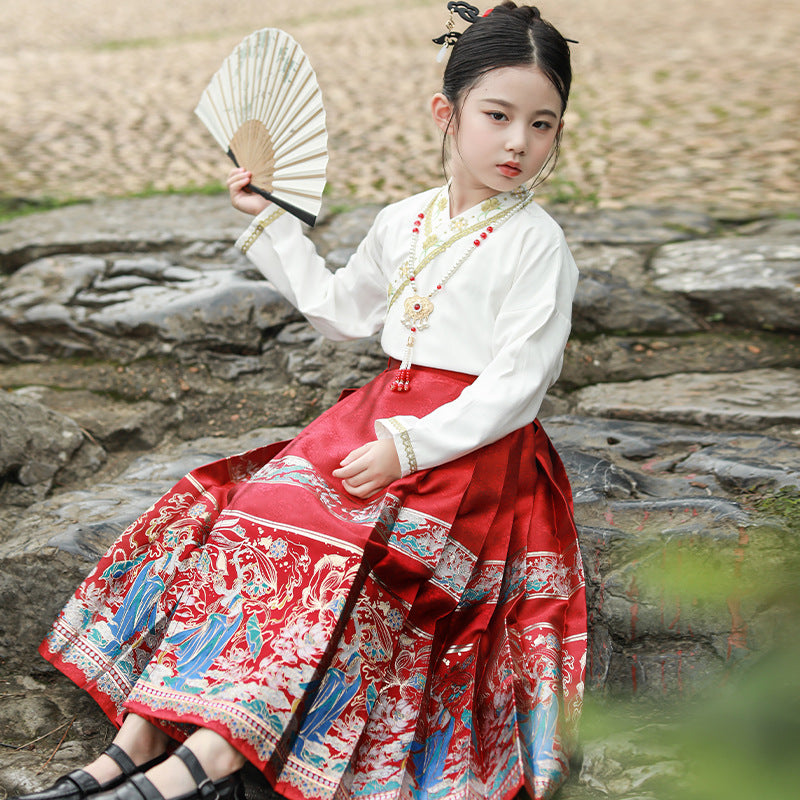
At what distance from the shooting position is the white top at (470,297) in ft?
5.76

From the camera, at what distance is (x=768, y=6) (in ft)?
27.5

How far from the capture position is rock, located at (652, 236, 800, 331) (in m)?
3.00

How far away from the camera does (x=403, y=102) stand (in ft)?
20.6

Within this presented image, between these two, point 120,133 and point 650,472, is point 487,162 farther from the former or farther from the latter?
point 120,133

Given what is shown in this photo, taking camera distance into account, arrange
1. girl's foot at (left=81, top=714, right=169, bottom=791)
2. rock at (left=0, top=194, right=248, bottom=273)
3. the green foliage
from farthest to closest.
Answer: rock at (left=0, top=194, right=248, bottom=273) < girl's foot at (left=81, top=714, right=169, bottom=791) < the green foliage

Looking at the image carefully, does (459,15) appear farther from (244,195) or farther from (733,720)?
(733,720)

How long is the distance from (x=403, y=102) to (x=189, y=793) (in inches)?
219

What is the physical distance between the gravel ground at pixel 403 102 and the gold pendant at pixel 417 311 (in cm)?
122

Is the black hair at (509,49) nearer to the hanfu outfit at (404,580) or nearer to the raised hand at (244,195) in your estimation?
the hanfu outfit at (404,580)

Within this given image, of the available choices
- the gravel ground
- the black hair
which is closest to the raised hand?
the black hair

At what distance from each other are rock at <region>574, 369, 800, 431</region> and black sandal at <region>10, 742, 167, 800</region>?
1.70 m

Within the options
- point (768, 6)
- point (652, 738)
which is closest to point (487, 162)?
point (652, 738)

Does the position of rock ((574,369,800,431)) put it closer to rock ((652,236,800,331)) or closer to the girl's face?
rock ((652,236,800,331))

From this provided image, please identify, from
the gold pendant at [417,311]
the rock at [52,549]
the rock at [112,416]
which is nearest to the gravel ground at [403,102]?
the gold pendant at [417,311]
